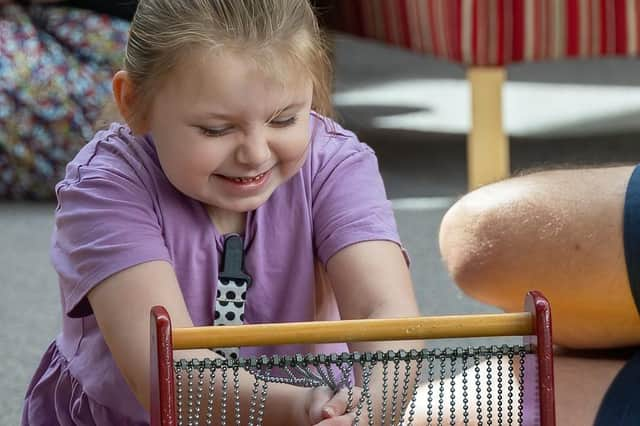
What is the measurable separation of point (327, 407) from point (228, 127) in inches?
9.0

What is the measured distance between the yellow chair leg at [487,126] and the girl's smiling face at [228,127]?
1.21 m

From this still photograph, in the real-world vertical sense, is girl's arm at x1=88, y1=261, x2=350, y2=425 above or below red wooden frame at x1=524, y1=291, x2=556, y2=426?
below

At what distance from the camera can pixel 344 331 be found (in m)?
0.66

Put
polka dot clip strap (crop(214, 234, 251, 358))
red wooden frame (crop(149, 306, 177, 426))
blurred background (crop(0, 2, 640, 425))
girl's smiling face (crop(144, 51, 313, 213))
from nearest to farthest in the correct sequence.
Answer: red wooden frame (crop(149, 306, 177, 426))
girl's smiling face (crop(144, 51, 313, 213))
polka dot clip strap (crop(214, 234, 251, 358))
blurred background (crop(0, 2, 640, 425))

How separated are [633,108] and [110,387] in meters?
2.06

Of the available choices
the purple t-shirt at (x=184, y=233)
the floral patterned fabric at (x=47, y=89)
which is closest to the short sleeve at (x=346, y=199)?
the purple t-shirt at (x=184, y=233)

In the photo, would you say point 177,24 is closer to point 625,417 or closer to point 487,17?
point 625,417

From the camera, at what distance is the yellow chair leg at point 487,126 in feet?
6.85

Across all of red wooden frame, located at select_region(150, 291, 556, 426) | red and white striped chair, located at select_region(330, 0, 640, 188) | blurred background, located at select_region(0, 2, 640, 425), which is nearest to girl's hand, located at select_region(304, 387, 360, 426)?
red wooden frame, located at select_region(150, 291, 556, 426)

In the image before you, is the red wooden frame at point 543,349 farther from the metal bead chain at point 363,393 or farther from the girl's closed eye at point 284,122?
the girl's closed eye at point 284,122

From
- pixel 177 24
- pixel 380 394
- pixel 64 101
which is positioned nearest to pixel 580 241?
pixel 380 394

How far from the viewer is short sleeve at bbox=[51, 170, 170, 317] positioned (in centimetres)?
91

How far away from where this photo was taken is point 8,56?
7.50ft

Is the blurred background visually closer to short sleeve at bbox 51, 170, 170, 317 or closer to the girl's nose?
short sleeve at bbox 51, 170, 170, 317
